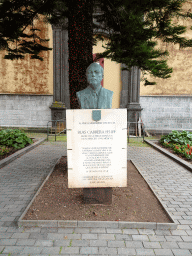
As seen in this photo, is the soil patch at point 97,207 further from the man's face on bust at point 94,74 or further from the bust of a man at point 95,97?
the man's face on bust at point 94,74

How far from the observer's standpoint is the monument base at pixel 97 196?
335 centimetres

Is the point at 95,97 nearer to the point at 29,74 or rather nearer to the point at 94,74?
the point at 94,74

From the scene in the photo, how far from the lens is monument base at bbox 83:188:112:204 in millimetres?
3354

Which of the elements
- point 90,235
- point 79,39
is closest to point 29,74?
point 79,39

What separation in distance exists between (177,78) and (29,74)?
8.61 m

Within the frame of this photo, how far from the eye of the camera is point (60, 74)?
1124 cm

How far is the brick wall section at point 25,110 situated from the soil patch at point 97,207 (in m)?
8.16

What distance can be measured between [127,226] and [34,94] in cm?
1037

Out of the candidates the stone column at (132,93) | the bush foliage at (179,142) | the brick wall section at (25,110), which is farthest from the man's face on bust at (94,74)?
the brick wall section at (25,110)

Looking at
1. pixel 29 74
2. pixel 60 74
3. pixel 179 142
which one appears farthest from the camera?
pixel 29 74

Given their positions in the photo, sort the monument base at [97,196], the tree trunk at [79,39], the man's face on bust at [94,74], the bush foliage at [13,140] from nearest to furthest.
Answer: the man's face on bust at [94,74] < the monument base at [97,196] < the tree trunk at [79,39] < the bush foliage at [13,140]

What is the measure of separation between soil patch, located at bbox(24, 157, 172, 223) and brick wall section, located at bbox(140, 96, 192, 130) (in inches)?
310

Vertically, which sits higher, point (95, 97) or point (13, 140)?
point (95, 97)

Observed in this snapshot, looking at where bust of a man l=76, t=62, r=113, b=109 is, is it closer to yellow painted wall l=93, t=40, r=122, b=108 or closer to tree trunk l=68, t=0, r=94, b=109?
tree trunk l=68, t=0, r=94, b=109
